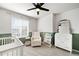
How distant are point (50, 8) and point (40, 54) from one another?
76cm

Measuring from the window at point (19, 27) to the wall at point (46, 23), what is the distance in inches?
9.0

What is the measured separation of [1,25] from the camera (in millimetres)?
1104

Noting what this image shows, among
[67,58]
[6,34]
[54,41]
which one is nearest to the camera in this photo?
[67,58]

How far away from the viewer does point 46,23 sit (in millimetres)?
1258

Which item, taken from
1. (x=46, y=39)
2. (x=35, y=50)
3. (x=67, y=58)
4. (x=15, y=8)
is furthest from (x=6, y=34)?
(x=67, y=58)

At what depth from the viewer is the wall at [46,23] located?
1.23 meters

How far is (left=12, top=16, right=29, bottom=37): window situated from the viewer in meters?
1.15

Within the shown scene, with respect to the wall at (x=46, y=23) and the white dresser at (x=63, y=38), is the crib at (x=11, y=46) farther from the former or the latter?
the white dresser at (x=63, y=38)

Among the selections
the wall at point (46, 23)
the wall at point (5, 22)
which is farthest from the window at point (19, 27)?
the wall at point (46, 23)

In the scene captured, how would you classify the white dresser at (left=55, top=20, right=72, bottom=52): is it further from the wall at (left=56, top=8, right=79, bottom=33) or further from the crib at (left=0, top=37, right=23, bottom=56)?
the crib at (left=0, top=37, right=23, bottom=56)

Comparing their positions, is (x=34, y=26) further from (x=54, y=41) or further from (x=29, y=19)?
(x=54, y=41)

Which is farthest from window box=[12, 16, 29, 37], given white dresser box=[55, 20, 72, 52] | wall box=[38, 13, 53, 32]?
white dresser box=[55, 20, 72, 52]

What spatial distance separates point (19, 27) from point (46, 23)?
470 mm

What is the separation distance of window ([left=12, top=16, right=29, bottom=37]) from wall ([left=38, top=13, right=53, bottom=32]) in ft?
0.75
